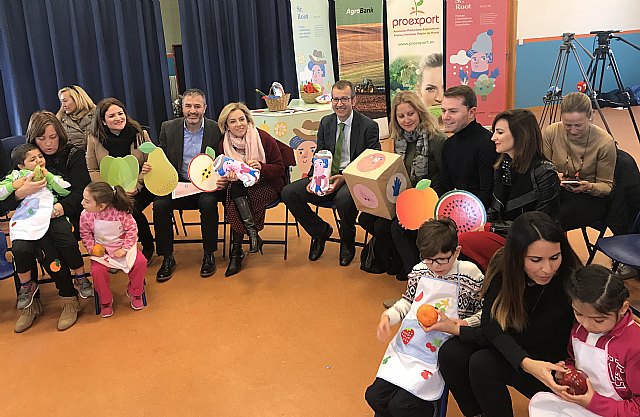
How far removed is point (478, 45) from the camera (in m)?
6.30

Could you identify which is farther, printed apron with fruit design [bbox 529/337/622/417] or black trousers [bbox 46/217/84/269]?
black trousers [bbox 46/217/84/269]

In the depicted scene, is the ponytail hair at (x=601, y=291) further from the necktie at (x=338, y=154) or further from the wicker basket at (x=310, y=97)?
the wicker basket at (x=310, y=97)

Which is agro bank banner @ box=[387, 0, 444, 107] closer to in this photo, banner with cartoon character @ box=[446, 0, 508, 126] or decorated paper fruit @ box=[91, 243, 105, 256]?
banner with cartoon character @ box=[446, 0, 508, 126]

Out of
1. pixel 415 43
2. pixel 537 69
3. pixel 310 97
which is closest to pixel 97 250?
pixel 310 97

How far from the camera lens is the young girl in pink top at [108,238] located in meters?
3.11

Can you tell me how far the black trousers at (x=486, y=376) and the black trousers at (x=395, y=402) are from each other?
0.13 meters

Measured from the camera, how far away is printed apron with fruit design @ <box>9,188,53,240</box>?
3.05m

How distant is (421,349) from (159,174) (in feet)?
7.36

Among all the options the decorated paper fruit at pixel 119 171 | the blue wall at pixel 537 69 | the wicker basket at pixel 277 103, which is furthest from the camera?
the blue wall at pixel 537 69

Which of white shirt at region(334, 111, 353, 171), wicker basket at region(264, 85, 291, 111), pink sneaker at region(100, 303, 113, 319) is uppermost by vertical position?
wicker basket at region(264, 85, 291, 111)

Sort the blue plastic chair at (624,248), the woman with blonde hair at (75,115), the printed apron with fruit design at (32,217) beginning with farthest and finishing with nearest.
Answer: the woman with blonde hair at (75,115), the printed apron with fruit design at (32,217), the blue plastic chair at (624,248)

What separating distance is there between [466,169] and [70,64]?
13.8 feet

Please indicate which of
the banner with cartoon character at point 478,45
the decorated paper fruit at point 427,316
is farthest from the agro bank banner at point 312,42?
the decorated paper fruit at point 427,316

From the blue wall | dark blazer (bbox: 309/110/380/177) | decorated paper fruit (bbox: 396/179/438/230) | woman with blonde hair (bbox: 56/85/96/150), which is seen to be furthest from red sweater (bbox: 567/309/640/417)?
the blue wall
